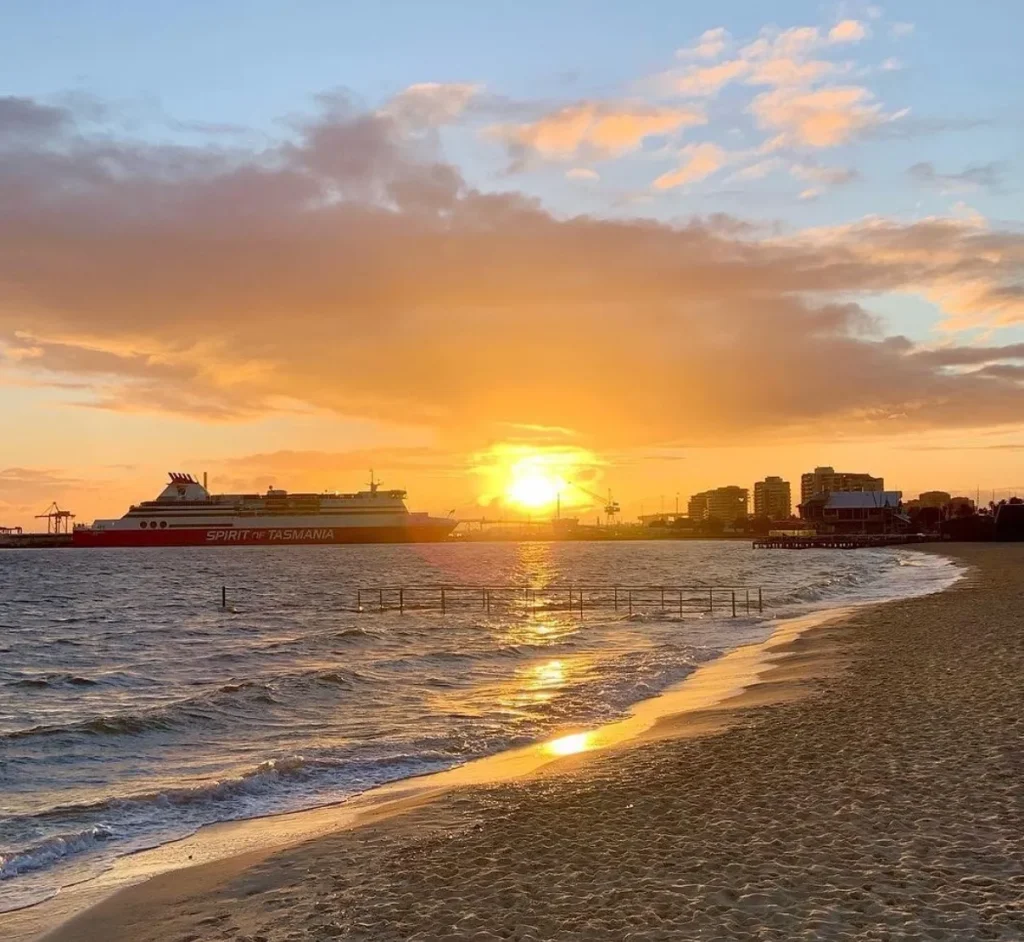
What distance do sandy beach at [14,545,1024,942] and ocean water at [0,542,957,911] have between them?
2.57m

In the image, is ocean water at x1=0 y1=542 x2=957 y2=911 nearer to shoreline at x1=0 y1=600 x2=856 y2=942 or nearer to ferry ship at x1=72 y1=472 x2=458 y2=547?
shoreline at x1=0 y1=600 x2=856 y2=942

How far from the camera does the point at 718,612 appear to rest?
1818 inches

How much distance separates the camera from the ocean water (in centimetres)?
1292

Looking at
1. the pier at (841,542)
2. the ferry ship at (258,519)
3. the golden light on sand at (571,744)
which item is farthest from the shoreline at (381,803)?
the ferry ship at (258,519)

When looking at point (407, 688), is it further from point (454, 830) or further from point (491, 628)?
point (491, 628)

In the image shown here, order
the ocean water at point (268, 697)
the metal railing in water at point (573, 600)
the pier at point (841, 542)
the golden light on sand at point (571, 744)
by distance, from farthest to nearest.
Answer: the pier at point (841, 542)
the metal railing in water at point (573, 600)
the golden light on sand at point (571, 744)
the ocean water at point (268, 697)

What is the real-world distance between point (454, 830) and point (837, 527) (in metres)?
189

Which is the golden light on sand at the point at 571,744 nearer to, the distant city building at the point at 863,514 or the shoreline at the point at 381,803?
the shoreline at the point at 381,803

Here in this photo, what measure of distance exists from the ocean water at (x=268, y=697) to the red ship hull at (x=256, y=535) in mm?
115447

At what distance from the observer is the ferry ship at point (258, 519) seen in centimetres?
16825

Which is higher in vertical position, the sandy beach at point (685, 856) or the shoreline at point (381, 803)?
the sandy beach at point (685, 856)

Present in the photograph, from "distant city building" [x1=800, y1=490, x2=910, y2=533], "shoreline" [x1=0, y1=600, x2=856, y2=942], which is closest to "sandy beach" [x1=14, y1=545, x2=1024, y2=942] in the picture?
"shoreline" [x1=0, y1=600, x2=856, y2=942]

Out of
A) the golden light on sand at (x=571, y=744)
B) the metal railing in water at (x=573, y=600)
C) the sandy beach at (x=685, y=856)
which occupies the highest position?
the sandy beach at (x=685, y=856)

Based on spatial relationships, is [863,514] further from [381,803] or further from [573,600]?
[381,803]
